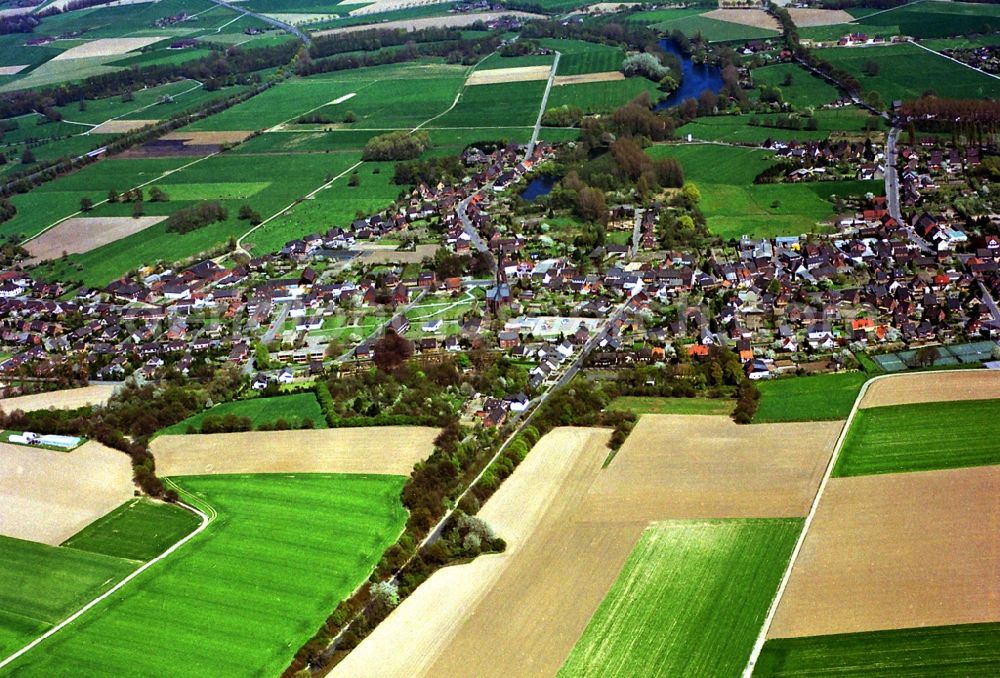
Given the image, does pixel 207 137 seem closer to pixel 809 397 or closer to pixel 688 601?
pixel 809 397

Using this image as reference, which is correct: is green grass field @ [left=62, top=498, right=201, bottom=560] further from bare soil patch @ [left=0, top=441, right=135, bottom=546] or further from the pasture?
the pasture

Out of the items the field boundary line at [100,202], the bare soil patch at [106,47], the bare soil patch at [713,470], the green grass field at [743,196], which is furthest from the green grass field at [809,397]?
the bare soil patch at [106,47]

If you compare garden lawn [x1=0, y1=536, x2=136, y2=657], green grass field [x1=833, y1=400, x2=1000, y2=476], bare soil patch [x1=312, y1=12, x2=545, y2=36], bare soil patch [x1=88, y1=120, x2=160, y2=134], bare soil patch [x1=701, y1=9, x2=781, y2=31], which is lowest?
green grass field [x1=833, y1=400, x2=1000, y2=476]

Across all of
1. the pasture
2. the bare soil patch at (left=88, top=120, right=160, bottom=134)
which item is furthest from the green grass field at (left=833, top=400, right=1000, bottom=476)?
the bare soil patch at (left=88, top=120, right=160, bottom=134)

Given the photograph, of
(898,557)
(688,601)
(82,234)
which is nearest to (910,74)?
(82,234)

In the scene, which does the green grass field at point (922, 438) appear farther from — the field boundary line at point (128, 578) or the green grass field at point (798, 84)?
the green grass field at point (798, 84)

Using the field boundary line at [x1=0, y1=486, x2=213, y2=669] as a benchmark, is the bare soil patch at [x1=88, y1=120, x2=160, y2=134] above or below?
above
